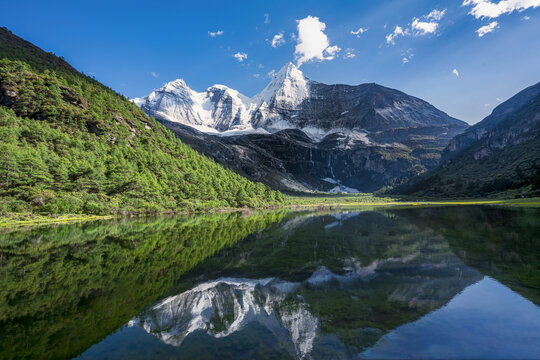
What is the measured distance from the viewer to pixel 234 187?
11194 cm

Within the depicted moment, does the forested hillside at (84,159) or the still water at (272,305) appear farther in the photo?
the forested hillside at (84,159)

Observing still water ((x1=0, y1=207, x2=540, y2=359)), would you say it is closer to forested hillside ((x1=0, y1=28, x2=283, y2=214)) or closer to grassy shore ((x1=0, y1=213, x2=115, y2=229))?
grassy shore ((x1=0, y1=213, x2=115, y2=229))

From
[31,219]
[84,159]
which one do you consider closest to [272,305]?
[31,219]

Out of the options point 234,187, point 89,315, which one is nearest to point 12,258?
point 89,315

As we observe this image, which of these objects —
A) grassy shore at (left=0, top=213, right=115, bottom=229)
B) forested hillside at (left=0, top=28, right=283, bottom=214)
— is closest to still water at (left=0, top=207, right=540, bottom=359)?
grassy shore at (left=0, top=213, right=115, bottom=229)

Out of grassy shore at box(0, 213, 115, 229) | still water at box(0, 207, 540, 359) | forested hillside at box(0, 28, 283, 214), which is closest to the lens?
still water at box(0, 207, 540, 359)

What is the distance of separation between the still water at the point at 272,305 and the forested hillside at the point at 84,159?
1480 inches

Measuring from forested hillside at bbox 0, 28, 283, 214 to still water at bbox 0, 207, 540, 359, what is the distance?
37594 millimetres

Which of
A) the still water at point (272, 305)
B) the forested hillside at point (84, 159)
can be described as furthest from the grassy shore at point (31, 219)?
the still water at point (272, 305)

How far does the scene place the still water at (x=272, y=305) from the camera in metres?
7.03

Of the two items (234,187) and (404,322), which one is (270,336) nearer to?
(404,322)

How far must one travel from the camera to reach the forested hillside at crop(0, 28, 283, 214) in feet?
155

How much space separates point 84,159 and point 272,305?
71.0 metres

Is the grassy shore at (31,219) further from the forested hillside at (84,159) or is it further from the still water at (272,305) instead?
the still water at (272,305)
